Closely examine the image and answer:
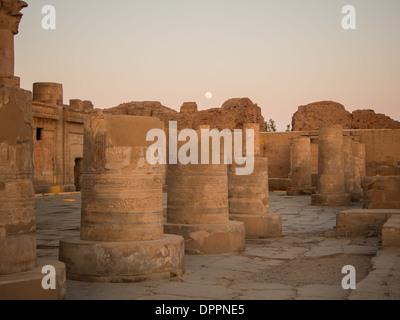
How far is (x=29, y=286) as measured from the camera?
15.0 ft

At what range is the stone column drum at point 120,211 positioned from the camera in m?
6.25

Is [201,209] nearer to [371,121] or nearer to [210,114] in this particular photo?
[371,121]

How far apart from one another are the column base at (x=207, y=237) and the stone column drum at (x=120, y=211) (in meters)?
1.70

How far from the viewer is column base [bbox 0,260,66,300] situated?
4457 millimetres

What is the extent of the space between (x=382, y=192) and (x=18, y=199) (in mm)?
9110

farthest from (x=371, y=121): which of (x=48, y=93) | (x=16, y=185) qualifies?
(x=16, y=185)

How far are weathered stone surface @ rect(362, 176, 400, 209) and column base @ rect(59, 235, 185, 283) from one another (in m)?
6.98

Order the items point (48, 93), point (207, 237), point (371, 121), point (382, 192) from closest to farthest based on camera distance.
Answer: point (207, 237) → point (382, 192) → point (48, 93) → point (371, 121)

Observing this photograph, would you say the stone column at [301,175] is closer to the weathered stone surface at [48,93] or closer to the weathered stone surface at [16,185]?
the weathered stone surface at [48,93]

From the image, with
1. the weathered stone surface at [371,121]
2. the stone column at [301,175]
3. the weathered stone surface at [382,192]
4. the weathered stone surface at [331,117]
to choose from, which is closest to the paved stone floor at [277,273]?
the weathered stone surface at [382,192]

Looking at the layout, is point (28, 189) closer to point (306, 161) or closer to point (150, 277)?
point (150, 277)

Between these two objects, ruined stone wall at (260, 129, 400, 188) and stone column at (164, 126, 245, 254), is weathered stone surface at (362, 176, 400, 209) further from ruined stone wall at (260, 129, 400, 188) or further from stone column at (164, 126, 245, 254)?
ruined stone wall at (260, 129, 400, 188)

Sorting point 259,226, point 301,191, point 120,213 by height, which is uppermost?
point 120,213

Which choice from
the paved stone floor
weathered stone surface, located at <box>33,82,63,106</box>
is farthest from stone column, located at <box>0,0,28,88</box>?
weathered stone surface, located at <box>33,82,63,106</box>
